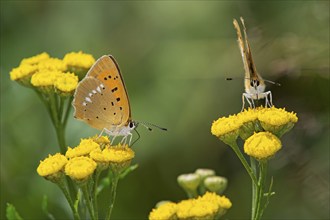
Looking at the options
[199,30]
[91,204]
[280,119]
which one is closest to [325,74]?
[199,30]

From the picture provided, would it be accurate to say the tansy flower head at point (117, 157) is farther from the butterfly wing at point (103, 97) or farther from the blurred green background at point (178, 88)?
the blurred green background at point (178, 88)

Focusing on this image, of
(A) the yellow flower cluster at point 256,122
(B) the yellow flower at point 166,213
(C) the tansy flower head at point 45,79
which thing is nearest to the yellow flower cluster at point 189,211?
(B) the yellow flower at point 166,213

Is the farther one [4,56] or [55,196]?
[4,56]

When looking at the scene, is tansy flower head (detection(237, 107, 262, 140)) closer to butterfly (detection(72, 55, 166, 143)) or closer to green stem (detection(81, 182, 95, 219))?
butterfly (detection(72, 55, 166, 143))

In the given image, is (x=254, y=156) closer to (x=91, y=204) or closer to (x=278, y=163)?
(x=91, y=204)

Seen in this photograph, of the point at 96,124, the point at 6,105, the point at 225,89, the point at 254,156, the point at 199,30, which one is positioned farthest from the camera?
the point at 199,30

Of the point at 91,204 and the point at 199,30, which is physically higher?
the point at 199,30
